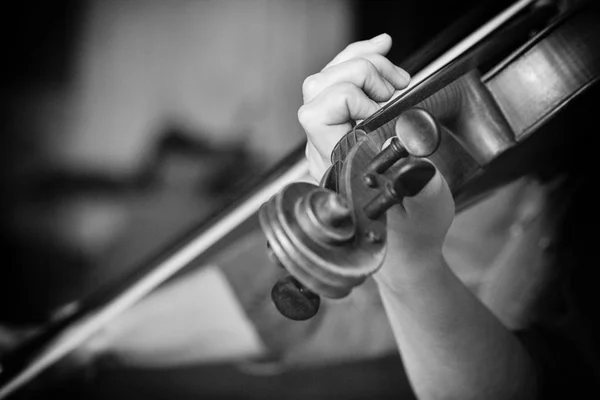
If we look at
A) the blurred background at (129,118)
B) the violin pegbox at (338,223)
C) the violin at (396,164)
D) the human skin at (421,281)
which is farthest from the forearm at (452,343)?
the blurred background at (129,118)

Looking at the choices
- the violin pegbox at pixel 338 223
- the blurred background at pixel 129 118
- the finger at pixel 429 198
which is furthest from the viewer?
the blurred background at pixel 129 118

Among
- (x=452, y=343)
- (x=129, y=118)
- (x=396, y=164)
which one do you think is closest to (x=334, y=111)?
(x=396, y=164)

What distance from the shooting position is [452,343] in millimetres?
493

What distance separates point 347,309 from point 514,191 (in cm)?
34

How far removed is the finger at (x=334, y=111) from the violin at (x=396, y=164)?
41mm

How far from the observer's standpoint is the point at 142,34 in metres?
1.65

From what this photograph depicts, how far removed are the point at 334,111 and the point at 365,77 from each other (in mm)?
41

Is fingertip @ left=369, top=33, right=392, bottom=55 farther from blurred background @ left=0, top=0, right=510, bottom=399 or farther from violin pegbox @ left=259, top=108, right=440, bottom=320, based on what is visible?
blurred background @ left=0, top=0, right=510, bottom=399

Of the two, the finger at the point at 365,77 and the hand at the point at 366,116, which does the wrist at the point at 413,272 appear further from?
the finger at the point at 365,77

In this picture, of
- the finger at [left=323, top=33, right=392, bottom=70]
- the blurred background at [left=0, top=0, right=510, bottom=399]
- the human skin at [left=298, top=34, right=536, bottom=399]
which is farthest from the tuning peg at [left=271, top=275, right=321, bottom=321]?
the blurred background at [left=0, top=0, right=510, bottom=399]

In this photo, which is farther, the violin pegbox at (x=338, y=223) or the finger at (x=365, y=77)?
the finger at (x=365, y=77)

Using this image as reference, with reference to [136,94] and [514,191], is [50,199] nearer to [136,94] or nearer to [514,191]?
[136,94]

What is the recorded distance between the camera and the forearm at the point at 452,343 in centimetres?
46

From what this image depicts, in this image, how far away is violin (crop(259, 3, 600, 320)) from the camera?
0.76 ft
